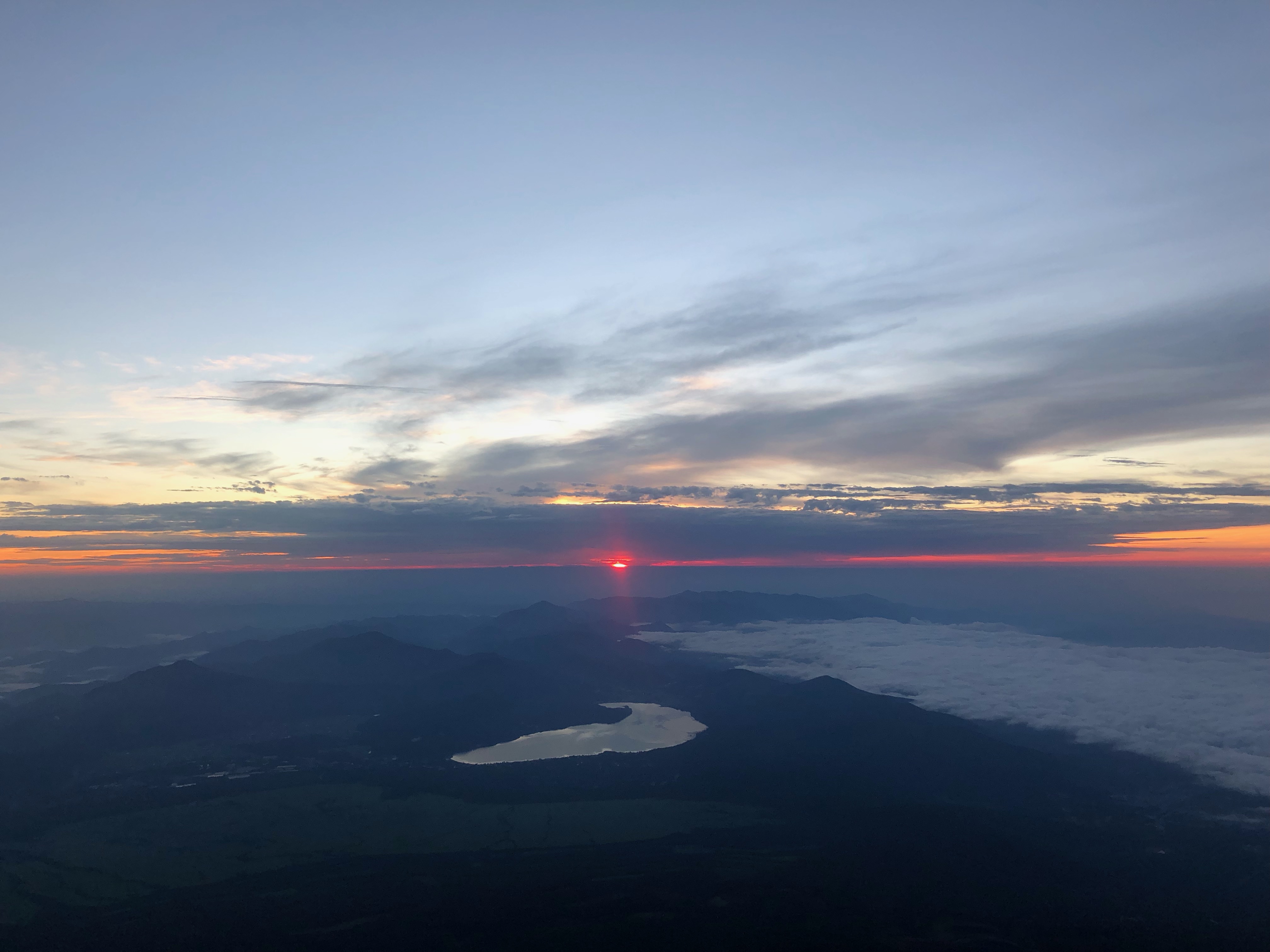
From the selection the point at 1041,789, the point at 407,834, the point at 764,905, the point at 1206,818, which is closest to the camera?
the point at 764,905

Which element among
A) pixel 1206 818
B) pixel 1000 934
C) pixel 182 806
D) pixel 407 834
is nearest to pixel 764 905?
pixel 1000 934

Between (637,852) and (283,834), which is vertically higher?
(637,852)

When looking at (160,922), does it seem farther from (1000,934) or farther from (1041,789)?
(1041,789)

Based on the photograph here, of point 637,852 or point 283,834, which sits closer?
point 637,852

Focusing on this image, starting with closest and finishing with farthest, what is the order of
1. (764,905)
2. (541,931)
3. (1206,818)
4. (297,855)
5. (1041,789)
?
(541,931)
(764,905)
(297,855)
(1206,818)
(1041,789)

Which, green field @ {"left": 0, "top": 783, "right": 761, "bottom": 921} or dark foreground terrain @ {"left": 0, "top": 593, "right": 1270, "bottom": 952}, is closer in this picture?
dark foreground terrain @ {"left": 0, "top": 593, "right": 1270, "bottom": 952}

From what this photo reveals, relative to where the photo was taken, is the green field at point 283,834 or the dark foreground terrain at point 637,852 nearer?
the dark foreground terrain at point 637,852

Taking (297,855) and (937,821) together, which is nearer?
(297,855)

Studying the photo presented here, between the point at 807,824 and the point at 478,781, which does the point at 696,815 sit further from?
the point at 478,781
